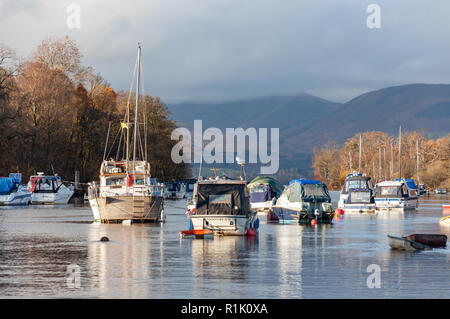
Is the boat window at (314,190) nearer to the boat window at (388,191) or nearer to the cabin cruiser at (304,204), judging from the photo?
the cabin cruiser at (304,204)

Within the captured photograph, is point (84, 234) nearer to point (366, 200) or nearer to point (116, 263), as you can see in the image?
point (116, 263)

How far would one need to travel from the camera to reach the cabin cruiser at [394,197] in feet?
342

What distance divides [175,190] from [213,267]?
407 ft

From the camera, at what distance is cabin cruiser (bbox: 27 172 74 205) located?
10944cm

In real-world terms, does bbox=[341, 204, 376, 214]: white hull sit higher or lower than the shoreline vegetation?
lower

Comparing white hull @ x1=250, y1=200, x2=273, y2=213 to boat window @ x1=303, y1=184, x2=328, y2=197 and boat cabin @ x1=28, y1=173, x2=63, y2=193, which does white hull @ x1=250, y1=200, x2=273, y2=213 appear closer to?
boat window @ x1=303, y1=184, x2=328, y2=197

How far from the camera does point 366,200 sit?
9588 cm

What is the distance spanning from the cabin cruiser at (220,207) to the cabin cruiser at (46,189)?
64.6 metres

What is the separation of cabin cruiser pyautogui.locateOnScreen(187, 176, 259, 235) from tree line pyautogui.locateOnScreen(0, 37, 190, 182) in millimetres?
51316

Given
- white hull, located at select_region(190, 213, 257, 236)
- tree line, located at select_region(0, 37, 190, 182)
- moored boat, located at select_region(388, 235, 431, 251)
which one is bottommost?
moored boat, located at select_region(388, 235, 431, 251)

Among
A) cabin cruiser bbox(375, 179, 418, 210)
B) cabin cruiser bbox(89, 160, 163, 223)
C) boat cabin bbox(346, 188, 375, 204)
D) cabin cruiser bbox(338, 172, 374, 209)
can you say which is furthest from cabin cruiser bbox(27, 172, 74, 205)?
cabin cruiser bbox(89, 160, 163, 223)

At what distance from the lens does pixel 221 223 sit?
47.5m

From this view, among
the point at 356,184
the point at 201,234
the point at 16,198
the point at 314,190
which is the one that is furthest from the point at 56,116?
the point at 201,234

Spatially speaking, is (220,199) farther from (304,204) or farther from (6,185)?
(6,185)
